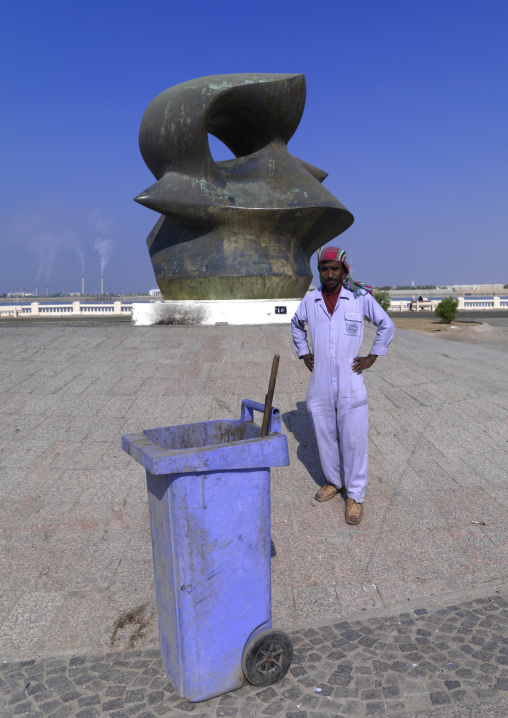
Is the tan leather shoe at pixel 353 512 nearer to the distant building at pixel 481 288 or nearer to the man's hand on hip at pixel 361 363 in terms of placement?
the man's hand on hip at pixel 361 363

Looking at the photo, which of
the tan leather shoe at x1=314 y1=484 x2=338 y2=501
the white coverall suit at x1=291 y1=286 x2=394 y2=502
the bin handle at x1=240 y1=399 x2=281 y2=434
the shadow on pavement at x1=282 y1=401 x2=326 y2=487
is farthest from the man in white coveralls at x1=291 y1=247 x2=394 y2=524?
the bin handle at x1=240 y1=399 x2=281 y2=434

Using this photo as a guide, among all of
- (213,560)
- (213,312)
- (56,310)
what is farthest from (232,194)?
(56,310)

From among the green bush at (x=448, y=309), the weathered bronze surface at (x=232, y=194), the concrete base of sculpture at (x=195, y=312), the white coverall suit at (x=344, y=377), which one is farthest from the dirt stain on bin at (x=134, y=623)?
the green bush at (x=448, y=309)

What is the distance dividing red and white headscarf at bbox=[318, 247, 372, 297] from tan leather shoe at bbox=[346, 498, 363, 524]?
4.76 ft

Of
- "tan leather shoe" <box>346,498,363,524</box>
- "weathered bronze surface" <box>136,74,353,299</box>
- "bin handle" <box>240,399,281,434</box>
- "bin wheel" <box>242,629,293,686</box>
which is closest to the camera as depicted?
"bin wheel" <box>242,629,293,686</box>

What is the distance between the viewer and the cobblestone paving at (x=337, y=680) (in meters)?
2.14

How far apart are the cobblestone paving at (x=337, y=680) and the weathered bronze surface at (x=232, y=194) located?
297 inches

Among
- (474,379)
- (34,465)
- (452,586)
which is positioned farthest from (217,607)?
(474,379)

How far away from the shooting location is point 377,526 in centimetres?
369

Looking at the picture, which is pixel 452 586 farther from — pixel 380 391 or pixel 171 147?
pixel 171 147

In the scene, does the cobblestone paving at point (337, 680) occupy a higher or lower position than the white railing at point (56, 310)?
higher

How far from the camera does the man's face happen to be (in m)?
3.71

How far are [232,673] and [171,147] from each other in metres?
8.50

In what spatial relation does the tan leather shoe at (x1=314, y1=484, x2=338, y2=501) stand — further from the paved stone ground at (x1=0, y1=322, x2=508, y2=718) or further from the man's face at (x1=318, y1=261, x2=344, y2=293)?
the man's face at (x1=318, y1=261, x2=344, y2=293)
